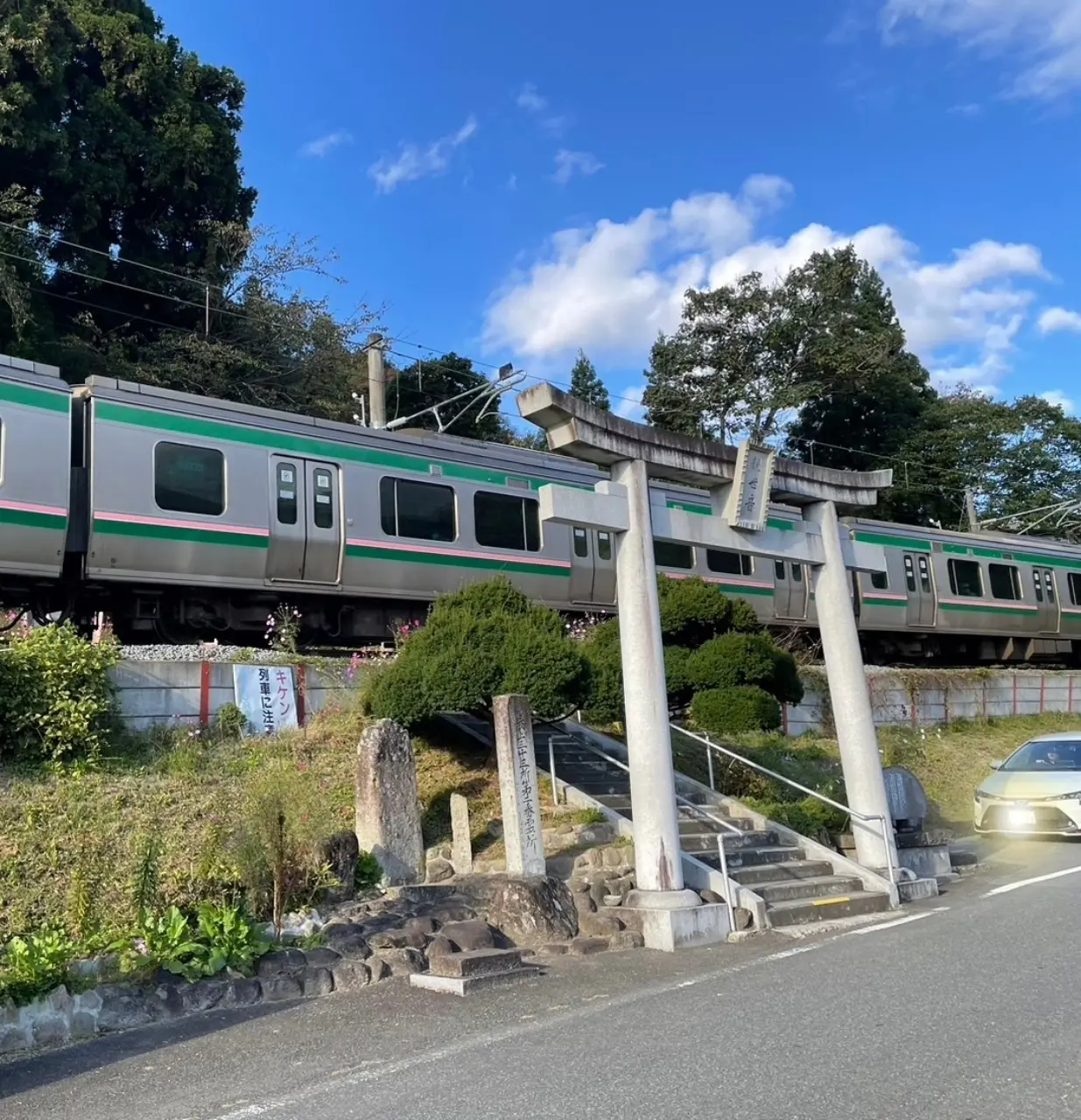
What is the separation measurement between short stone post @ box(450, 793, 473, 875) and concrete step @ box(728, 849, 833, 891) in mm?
2195

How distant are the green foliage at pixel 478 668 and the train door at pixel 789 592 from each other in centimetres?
1063

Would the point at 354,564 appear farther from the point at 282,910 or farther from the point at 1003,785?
the point at 1003,785

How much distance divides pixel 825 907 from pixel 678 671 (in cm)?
448

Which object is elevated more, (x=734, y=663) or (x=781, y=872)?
(x=734, y=663)

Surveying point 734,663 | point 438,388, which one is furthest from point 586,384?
point 734,663

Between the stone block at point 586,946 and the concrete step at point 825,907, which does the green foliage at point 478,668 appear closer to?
the concrete step at point 825,907

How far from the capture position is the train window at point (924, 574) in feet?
74.0

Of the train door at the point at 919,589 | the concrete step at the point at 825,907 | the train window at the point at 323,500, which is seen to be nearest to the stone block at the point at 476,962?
the concrete step at the point at 825,907

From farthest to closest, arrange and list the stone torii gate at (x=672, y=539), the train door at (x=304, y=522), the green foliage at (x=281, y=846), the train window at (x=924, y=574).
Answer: the train window at (x=924, y=574)
the train door at (x=304, y=522)
the stone torii gate at (x=672, y=539)
the green foliage at (x=281, y=846)

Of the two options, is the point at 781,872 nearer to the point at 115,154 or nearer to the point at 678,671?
the point at 678,671

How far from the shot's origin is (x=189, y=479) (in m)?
12.2

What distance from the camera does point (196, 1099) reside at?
175 inches

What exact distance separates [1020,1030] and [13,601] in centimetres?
1102

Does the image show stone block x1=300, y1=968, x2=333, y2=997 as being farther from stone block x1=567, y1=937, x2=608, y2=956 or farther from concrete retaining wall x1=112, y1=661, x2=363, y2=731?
concrete retaining wall x1=112, y1=661, x2=363, y2=731
